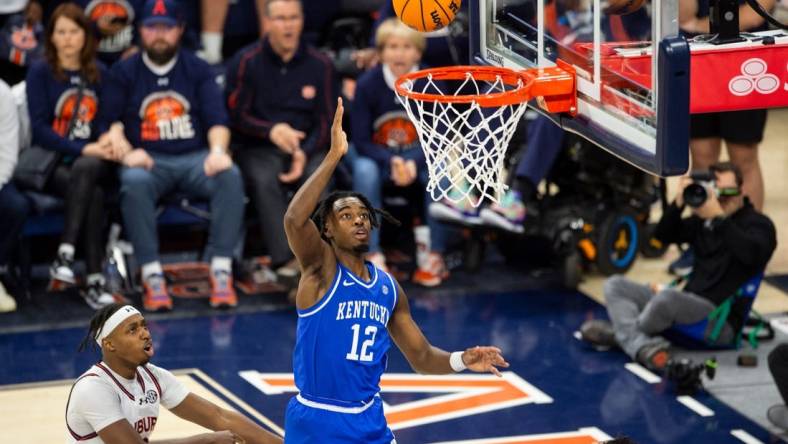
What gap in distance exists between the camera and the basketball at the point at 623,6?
23.1 ft

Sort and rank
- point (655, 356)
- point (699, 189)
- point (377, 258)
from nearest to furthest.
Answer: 1. point (655, 356)
2. point (699, 189)
3. point (377, 258)

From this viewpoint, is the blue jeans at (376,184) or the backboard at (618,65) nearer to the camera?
the backboard at (618,65)

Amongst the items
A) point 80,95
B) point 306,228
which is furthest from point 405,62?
point 306,228

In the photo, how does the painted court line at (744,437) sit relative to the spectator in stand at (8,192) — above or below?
below

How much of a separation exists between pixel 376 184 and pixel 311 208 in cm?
450

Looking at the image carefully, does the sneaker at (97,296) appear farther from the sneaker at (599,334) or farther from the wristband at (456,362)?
the wristband at (456,362)

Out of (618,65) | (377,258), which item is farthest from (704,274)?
(618,65)

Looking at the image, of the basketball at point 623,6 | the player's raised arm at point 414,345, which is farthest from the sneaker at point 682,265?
the player's raised arm at point 414,345

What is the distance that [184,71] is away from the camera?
10.4 metres

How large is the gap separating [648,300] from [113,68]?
4.05 metres

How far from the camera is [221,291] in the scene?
10141mm

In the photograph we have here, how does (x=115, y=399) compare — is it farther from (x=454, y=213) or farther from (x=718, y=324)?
(x=454, y=213)

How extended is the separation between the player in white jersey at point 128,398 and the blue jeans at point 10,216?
3626 millimetres

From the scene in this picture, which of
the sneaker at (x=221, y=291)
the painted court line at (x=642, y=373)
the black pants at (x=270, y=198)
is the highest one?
the black pants at (x=270, y=198)
